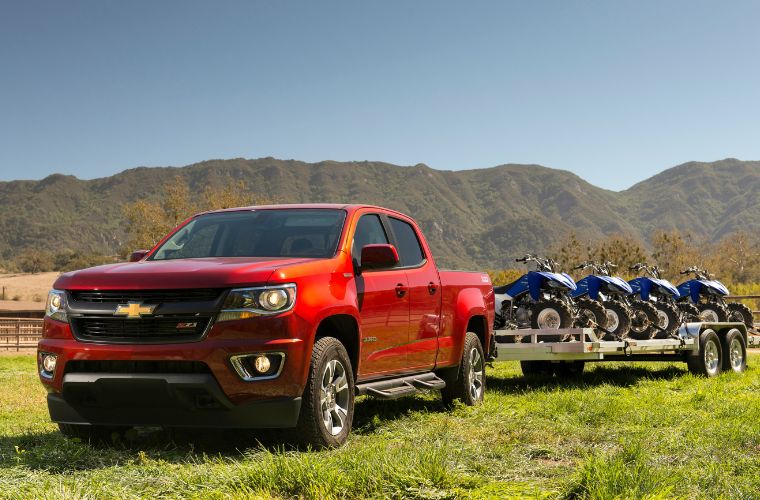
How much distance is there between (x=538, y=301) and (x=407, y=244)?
157 inches

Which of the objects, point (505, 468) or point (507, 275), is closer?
point (505, 468)

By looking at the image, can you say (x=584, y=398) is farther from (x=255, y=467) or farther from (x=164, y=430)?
(x=255, y=467)

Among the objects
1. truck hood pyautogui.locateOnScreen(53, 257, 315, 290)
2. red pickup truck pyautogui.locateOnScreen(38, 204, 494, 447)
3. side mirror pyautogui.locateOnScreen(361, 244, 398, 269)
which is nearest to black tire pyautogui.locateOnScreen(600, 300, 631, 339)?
red pickup truck pyautogui.locateOnScreen(38, 204, 494, 447)

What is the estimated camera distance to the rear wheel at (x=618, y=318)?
12.6m

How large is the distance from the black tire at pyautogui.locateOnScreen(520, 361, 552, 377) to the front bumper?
7926mm

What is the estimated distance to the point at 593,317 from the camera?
12602 millimetres

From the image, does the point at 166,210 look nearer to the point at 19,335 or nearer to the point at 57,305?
the point at 19,335

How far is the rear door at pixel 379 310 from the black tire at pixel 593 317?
17.4ft

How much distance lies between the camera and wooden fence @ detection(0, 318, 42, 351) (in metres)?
30.6

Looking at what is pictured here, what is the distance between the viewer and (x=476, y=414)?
28.0 feet

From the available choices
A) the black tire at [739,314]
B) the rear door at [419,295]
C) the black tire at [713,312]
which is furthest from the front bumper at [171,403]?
the black tire at [739,314]

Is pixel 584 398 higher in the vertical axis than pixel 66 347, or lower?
lower

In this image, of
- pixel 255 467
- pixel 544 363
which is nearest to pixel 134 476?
pixel 255 467

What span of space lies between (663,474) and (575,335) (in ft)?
20.1
